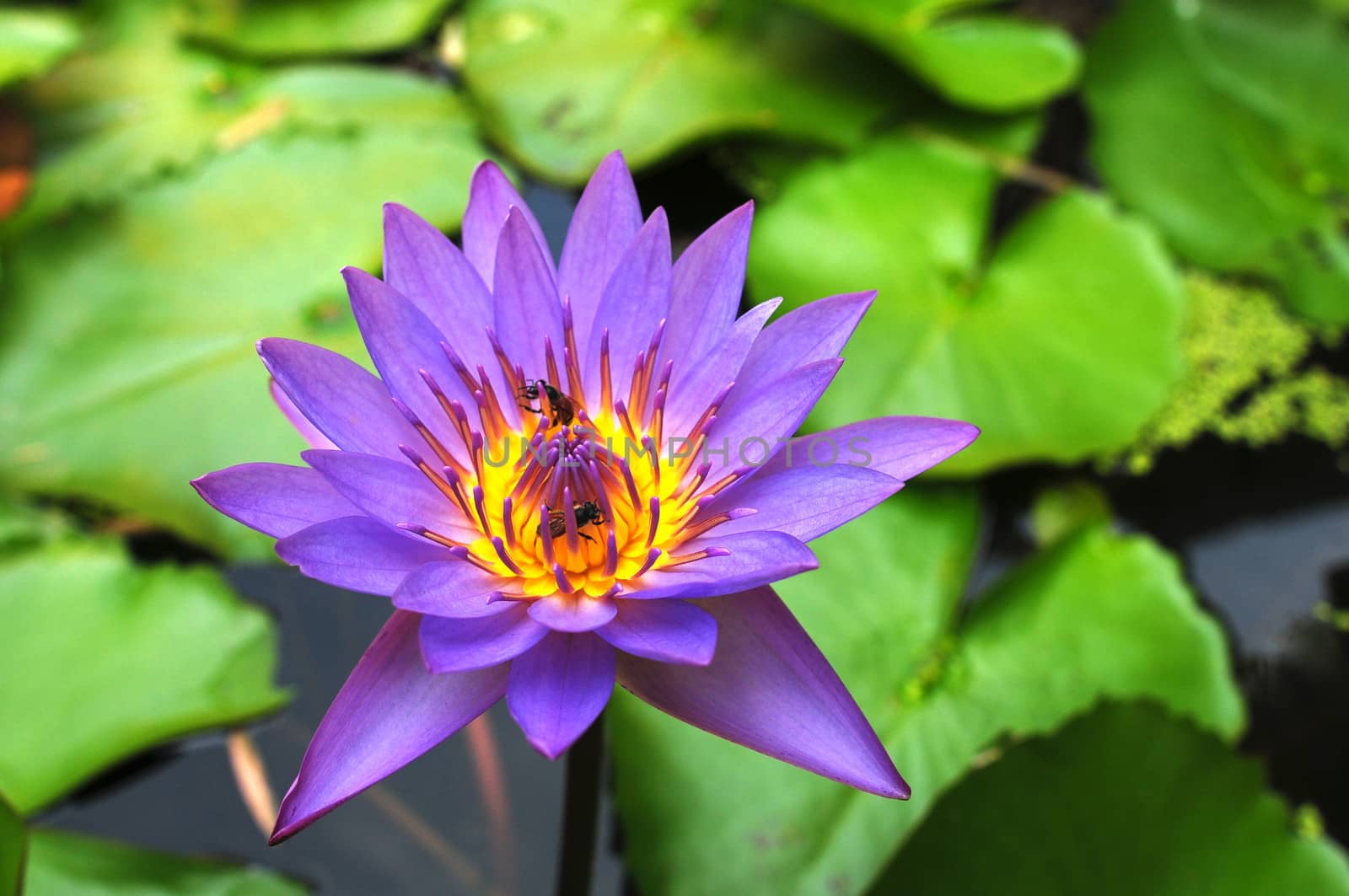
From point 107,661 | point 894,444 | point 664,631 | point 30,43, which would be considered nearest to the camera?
point 664,631

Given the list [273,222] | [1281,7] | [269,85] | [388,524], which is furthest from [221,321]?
[1281,7]

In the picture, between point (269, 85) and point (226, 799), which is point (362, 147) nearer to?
point (269, 85)

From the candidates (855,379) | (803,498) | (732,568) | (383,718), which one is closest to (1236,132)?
(855,379)

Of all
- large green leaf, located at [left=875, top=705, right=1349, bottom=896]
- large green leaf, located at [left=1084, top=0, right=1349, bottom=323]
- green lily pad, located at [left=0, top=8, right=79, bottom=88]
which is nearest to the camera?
large green leaf, located at [left=875, top=705, right=1349, bottom=896]

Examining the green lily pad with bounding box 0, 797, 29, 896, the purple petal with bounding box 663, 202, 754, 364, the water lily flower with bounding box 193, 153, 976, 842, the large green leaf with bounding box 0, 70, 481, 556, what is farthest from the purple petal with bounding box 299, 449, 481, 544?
the large green leaf with bounding box 0, 70, 481, 556

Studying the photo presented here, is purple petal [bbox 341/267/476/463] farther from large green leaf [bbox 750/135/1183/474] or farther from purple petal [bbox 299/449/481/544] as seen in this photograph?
large green leaf [bbox 750/135/1183/474]

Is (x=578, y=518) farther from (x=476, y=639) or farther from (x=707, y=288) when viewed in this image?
(x=707, y=288)
